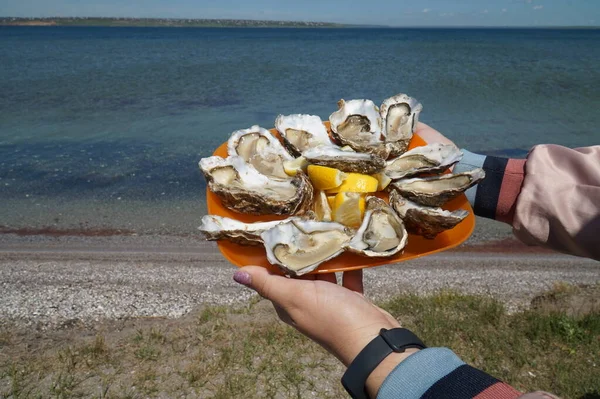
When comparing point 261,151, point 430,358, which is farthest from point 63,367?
point 430,358

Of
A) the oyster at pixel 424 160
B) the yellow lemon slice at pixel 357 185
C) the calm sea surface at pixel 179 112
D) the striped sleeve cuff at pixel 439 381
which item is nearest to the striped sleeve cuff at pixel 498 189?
the oyster at pixel 424 160

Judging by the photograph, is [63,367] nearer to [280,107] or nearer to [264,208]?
[264,208]

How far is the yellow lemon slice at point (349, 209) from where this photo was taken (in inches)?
86.2

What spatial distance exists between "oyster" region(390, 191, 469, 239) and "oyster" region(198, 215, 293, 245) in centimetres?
64

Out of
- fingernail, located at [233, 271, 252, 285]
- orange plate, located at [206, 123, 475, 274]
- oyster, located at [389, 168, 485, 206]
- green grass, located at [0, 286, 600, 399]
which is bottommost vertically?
green grass, located at [0, 286, 600, 399]

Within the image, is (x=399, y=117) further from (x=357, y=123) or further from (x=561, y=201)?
(x=561, y=201)

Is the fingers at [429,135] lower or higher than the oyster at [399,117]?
lower

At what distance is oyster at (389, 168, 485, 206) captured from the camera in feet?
7.46

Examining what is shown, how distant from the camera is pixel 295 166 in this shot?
2.51m

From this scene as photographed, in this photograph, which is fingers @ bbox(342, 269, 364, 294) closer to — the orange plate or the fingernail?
the orange plate

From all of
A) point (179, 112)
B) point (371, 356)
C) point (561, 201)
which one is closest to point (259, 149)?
point (371, 356)

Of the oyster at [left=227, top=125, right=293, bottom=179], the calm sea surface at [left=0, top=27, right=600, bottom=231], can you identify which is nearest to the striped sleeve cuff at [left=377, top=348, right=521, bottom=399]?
the oyster at [left=227, top=125, right=293, bottom=179]

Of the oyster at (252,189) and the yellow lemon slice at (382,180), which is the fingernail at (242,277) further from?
the yellow lemon slice at (382,180)

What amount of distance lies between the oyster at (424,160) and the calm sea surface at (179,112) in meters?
6.42
